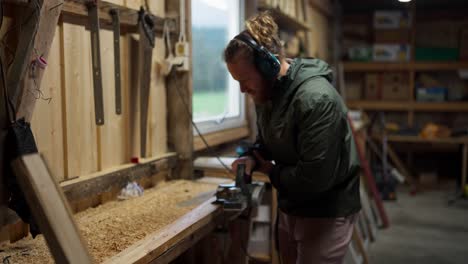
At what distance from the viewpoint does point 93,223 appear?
1.69 metres

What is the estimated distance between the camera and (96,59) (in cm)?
183

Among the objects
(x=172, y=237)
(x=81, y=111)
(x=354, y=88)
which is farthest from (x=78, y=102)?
(x=354, y=88)

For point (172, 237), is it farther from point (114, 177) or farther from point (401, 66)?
point (401, 66)

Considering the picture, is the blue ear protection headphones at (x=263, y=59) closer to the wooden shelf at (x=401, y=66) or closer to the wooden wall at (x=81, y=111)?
the wooden wall at (x=81, y=111)

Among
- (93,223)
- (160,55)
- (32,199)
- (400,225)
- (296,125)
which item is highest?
(160,55)

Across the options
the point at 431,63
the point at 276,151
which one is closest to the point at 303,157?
the point at 276,151

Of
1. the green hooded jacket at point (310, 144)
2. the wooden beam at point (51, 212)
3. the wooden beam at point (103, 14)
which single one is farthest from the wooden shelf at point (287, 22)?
the wooden beam at point (51, 212)

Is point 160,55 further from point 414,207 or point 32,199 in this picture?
point 414,207

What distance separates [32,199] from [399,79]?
6027 millimetres

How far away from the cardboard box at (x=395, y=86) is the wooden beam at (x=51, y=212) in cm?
594

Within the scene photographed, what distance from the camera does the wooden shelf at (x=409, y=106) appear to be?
237 inches

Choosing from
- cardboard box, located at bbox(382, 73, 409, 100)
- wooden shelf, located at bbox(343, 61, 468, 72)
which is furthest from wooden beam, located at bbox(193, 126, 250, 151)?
cardboard box, located at bbox(382, 73, 409, 100)

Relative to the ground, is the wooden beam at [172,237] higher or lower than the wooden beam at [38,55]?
lower

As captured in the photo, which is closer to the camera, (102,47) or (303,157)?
(303,157)
